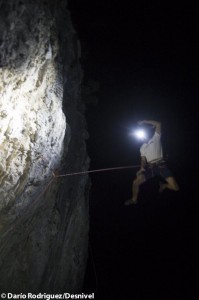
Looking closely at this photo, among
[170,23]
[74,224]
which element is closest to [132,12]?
[170,23]

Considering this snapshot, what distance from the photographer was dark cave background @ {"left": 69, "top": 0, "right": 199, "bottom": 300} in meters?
9.16

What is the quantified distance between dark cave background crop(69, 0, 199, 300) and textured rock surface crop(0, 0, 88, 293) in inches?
163

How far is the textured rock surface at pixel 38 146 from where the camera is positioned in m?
3.03

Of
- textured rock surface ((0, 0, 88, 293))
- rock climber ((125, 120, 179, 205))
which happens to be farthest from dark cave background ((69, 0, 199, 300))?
textured rock surface ((0, 0, 88, 293))

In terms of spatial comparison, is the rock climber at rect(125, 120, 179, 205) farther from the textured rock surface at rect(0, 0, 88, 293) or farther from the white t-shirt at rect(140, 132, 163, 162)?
the textured rock surface at rect(0, 0, 88, 293)

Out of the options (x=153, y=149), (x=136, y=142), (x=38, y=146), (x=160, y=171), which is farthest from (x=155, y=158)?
(x=136, y=142)

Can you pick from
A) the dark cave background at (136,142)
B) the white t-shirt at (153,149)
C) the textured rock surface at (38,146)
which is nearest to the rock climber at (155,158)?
the white t-shirt at (153,149)

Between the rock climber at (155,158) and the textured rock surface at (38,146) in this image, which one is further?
the rock climber at (155,158)

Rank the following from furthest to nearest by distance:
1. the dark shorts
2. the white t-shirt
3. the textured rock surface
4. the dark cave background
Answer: the dark cave background → the dark shorts → the white t-shirt → the textured rock surface

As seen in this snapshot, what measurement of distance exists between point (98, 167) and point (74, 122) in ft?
18.2

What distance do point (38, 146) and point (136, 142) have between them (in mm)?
8049

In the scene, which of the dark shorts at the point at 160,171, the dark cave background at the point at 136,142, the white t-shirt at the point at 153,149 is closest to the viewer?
the white t-shirt at the point at 153,149

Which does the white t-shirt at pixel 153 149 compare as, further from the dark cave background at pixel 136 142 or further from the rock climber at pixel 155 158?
the dark cave background at pixel 136 142

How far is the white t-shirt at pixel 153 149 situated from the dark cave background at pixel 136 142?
3.56m
